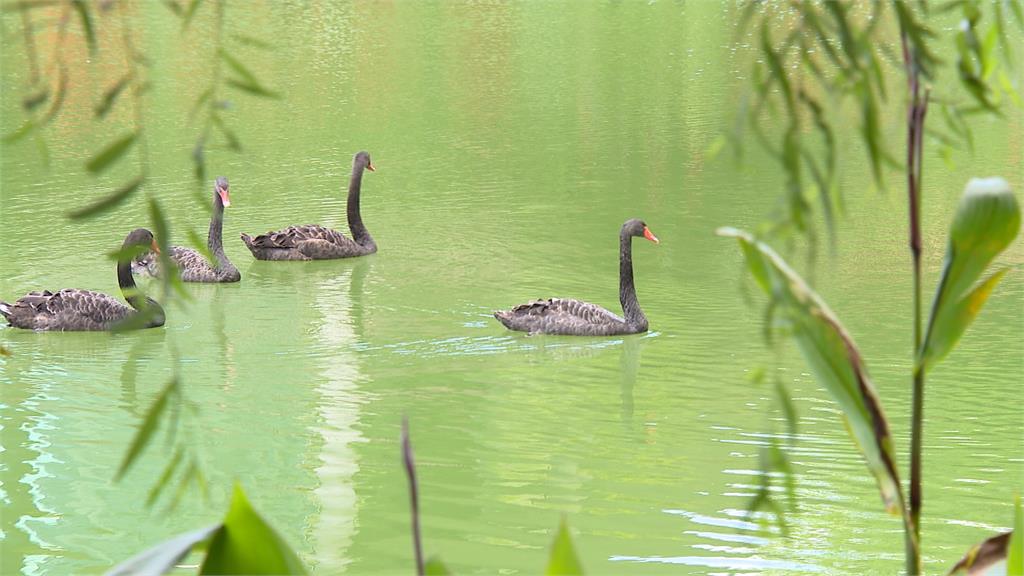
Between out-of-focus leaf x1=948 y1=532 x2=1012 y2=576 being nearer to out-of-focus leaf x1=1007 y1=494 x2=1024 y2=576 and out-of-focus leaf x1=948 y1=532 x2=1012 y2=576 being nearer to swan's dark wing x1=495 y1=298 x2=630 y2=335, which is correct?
out-of-focus leaf x1=1007 y1=494 x2=1024 y2=576

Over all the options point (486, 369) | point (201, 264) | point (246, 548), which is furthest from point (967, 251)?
point (201, 264)

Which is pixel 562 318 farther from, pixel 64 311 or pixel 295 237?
pixel 295 237

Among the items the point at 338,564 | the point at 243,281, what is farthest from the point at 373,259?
the point at 338,564

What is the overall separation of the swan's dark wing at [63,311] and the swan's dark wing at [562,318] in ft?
7.35

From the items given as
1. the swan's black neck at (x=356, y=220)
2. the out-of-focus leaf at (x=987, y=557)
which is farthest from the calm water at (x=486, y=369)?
the out-of-focus leaf at (x=987, y=557)

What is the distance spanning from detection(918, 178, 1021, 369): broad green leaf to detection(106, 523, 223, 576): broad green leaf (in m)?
0.82

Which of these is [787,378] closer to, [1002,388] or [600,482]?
[1002,388]

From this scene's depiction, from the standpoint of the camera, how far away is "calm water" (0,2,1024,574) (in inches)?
202

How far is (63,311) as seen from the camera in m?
8.36

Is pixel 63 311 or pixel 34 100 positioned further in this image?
pixel 63 311

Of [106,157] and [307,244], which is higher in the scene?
[106,157]

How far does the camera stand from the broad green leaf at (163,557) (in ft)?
4.78

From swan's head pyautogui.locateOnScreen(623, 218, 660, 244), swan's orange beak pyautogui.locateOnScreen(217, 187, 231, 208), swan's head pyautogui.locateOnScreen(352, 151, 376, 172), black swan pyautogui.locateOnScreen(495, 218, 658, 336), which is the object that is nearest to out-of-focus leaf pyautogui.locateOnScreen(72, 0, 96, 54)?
black swan pyautogui.locateOnScreen(495, 218, 658, 336)

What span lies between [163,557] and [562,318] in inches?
266
